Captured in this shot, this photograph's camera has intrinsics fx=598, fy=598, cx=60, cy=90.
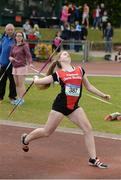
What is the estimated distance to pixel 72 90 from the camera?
858 cm

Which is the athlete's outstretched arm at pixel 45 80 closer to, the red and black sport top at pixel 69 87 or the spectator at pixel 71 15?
the red and black sport top at pixel 69 87

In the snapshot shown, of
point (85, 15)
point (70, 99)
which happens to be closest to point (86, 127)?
point (70, 99)

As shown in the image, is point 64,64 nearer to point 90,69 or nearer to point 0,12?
point 90,69

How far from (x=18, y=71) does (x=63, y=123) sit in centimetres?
262

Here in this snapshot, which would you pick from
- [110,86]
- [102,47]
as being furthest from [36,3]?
[110,86]

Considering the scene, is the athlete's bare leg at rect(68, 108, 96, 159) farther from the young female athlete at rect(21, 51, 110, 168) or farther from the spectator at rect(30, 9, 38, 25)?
the spectator at rect(30, 9, 38, 25)

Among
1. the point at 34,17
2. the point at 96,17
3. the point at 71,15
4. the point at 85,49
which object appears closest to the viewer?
the point at 85,49

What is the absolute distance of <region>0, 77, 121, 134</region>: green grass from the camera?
11.8m

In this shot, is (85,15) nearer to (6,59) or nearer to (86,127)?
(6,59)

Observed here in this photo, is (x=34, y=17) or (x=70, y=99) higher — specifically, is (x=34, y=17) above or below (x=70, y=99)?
below

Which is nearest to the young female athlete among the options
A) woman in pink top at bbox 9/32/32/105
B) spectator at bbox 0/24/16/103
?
woman in pink top at bbox 9/32/32/105

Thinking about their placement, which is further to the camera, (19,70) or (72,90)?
(19,70)

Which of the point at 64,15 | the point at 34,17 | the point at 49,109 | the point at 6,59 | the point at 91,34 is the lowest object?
the point at 91,34

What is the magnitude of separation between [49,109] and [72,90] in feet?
16.7
